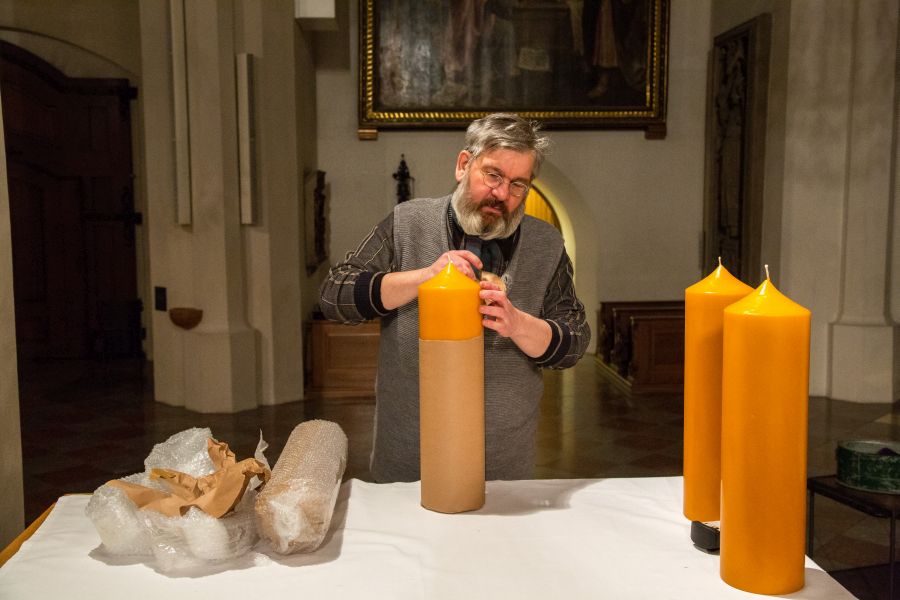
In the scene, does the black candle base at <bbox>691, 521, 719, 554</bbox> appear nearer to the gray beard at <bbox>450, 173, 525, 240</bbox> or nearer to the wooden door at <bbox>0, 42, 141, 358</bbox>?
the gray beard at <bbox>450, 173, 525, 240</bbox>

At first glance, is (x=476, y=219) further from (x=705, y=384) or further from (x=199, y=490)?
(x=199, y=490)

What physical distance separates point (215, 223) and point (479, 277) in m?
5.25

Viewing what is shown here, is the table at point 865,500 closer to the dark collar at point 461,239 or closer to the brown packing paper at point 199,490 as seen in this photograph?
the dark collar at point 461,239

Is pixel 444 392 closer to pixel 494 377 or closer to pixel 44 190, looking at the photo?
pixel 494 377

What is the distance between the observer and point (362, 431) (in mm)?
6156

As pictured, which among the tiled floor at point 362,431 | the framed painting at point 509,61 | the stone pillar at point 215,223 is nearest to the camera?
the tiled floor at point 362,431

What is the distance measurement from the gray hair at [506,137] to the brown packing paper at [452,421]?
68 centimetres

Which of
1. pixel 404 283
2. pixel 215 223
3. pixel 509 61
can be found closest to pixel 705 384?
pixel 404 283

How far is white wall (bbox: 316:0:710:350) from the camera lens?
9.50m

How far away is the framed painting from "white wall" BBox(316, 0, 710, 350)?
0.27 meters

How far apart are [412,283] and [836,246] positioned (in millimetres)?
6533

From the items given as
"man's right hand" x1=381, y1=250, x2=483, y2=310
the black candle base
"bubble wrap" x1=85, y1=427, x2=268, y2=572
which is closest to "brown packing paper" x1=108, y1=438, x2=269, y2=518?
"bubble wrap" x1=85, y1=427, x2=268, y2=572

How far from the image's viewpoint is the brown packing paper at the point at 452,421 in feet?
4.46

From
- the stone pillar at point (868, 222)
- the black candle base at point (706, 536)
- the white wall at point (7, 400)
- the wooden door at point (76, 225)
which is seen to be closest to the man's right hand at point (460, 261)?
the black candle base at point (706, 536)
